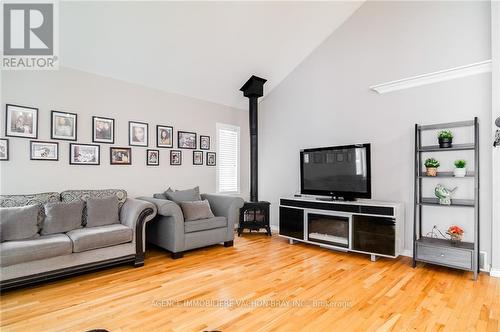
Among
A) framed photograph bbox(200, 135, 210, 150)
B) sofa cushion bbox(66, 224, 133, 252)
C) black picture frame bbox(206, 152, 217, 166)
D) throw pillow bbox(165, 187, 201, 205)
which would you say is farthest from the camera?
black picture frame bbox(206, 152, 217, 166)

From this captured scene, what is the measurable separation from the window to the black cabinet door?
140 centimetres

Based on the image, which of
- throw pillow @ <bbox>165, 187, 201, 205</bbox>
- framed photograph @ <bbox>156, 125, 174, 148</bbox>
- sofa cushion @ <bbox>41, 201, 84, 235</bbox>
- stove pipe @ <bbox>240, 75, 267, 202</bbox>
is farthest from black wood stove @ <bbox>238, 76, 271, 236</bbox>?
sofa cushion @ <bbox>41, 201, 84, 235</bbox>

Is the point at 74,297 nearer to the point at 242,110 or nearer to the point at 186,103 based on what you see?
the point at 186,103

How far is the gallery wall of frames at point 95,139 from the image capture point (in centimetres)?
329

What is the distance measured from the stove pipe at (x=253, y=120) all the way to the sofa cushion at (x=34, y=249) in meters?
3.07

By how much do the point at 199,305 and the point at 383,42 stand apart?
169 inches

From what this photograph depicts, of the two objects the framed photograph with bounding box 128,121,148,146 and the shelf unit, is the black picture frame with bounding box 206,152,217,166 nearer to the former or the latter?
the framed photograph with bounding box 128,121,148,146

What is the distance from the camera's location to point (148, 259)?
11.9 feet

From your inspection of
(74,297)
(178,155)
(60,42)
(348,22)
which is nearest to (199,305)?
(74,297)

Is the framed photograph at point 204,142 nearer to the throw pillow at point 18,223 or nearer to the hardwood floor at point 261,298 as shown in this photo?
the hardwood floor at point 261,298

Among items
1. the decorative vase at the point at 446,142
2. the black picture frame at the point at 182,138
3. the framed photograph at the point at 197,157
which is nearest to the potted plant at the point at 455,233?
the decorative vase at the point at 446,142

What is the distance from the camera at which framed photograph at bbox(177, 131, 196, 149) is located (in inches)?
189

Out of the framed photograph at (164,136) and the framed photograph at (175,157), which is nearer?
the framed photograph at (164,136)

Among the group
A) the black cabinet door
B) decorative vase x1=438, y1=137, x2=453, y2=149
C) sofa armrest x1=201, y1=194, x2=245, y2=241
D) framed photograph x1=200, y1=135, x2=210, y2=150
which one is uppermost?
framed photograph x1=200, y1=135, x2=210, y2=150
